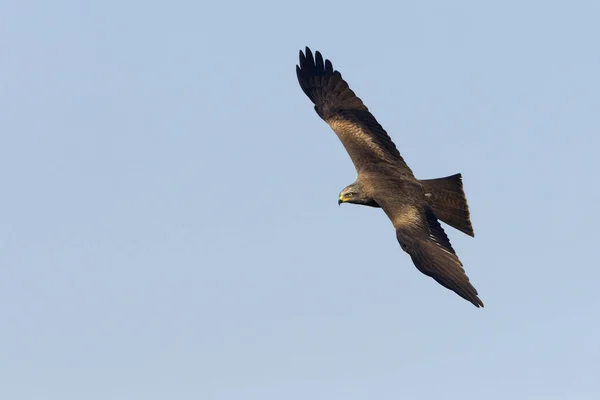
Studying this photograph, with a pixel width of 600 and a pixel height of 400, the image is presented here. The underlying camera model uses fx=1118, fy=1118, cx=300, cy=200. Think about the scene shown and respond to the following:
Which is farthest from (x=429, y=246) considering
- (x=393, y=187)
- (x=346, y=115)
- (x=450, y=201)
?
(x=346, y=115)

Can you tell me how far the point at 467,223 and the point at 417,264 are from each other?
118 inches

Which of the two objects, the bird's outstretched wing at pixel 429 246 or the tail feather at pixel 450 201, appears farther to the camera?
the tail feather at pixel 450 201

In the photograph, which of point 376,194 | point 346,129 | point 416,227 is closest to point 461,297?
point 416,227

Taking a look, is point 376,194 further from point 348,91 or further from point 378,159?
point 348,91

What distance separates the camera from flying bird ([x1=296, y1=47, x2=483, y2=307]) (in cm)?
2148

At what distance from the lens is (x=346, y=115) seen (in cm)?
2689

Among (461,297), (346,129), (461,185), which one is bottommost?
(461,297)

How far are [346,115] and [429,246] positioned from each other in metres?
5.92

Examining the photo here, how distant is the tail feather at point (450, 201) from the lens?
23922 mm

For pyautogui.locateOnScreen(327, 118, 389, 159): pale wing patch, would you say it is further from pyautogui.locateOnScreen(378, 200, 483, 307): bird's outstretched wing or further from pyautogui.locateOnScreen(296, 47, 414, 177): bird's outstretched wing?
pyautogui.locateOnScreen(378, 200, 483, 307): bird's outstretched wing

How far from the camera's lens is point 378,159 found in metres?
25.4

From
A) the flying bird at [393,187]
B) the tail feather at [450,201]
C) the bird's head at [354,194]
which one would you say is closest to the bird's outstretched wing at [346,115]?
the flying bird at [393,187]

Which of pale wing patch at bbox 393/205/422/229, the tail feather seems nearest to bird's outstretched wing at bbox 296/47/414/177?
the tail feather

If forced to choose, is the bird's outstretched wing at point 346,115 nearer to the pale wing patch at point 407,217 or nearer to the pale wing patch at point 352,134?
the pale wing patch at point 352,134
